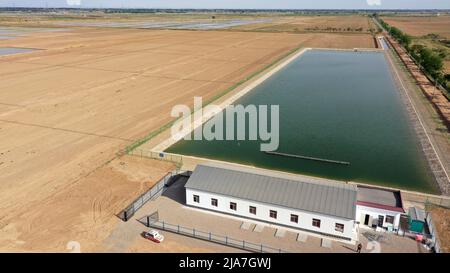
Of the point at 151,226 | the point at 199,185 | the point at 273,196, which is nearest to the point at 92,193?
the point at 151,226

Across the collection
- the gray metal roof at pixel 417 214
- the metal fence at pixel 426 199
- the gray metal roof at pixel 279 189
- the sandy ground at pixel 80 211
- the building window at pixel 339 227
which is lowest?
the sandy ground at pixel 80 211

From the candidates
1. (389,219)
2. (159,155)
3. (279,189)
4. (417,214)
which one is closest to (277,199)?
(279,189)

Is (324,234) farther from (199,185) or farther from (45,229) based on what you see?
(45,229)

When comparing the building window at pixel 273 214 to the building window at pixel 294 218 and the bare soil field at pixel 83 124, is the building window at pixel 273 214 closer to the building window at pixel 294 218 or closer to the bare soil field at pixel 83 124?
the building window at pixel 294 218

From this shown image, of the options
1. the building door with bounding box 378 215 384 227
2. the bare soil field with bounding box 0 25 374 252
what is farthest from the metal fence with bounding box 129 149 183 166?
the building door with bounding box 378 215 384 227

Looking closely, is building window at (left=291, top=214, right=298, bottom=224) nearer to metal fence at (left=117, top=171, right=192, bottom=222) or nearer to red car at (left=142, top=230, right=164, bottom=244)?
red car at (left=142, top=230, right=164, bottom=244)

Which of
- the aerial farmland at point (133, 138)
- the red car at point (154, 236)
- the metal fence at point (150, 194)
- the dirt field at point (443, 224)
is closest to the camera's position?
the red car at point (154, 236)

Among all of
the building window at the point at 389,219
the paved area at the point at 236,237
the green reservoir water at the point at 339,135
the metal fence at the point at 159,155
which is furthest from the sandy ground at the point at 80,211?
the building window at the point at 389,219
